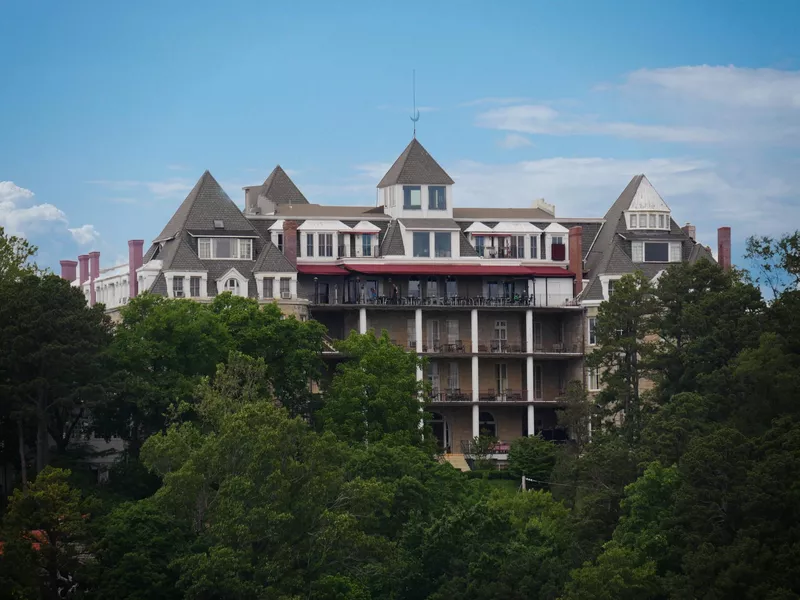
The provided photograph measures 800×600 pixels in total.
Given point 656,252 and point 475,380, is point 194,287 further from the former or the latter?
point 656,252

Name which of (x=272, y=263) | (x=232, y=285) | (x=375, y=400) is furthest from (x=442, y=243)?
(x=375, y=400)

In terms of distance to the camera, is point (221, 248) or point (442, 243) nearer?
point (221, 248)

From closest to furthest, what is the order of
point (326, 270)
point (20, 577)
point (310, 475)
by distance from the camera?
point (20, 577)
point (310, 475)
point (326, 270)

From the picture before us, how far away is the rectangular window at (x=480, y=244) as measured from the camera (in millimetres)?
143375

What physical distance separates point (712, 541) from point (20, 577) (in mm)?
27562

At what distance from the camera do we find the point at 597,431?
11762 cm

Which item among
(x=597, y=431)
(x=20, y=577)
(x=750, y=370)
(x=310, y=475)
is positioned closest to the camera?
(x=20, y=577)

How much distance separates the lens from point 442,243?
142 metres

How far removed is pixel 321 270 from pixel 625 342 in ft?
82.2

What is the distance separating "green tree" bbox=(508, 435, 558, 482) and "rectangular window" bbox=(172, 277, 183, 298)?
21081 millimetres

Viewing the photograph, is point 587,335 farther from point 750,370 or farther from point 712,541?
point 712,541

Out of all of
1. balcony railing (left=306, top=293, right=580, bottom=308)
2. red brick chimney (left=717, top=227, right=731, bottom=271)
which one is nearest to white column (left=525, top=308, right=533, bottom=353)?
balcony railing (left=306, top=293, right=580, bottom=308)

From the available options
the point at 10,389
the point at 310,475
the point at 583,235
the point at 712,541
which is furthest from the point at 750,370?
the point at 583,235

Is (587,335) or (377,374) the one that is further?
(587,335)
